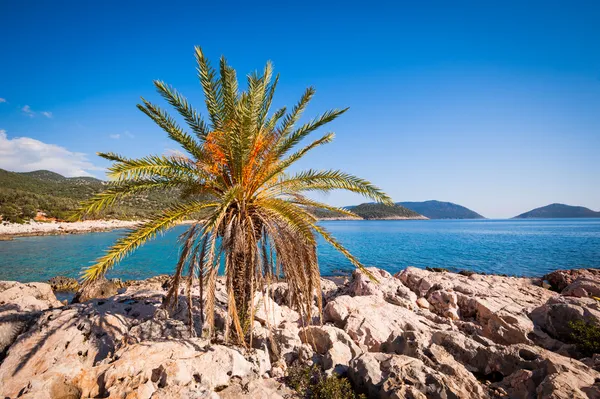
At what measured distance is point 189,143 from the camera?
677 centimetres

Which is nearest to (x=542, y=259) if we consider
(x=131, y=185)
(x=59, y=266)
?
(x=131, y=185)

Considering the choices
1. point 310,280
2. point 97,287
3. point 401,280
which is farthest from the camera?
point 401,280

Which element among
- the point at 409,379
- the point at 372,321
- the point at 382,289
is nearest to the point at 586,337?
the point at 372,321

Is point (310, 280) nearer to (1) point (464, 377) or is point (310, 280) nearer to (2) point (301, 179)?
(2) point (301, 179)

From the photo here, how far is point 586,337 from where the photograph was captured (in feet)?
22.6

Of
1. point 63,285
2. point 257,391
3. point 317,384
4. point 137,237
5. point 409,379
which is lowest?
point 63,285

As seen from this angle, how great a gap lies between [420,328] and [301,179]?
6141 mm

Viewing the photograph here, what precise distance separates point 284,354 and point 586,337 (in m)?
8.07

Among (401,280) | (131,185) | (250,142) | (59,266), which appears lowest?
(59,266)

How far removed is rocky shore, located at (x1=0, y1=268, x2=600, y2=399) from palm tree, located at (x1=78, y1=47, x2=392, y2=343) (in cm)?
100

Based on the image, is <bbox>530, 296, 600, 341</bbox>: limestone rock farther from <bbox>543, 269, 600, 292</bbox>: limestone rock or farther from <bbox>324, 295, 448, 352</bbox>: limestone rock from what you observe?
<bbox>543, 269, 600, 292</bbox>: limestone rock

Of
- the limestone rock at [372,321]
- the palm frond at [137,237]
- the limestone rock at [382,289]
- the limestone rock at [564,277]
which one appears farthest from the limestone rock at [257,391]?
the limestone rock at [564,277]

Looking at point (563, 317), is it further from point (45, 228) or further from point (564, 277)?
point (45, 228)

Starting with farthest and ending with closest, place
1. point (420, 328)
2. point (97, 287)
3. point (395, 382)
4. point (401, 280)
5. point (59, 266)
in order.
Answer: point (59, 266) < point (401, 280) < point (97, 287) < point (420, 328) < point (395, 382)
